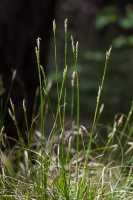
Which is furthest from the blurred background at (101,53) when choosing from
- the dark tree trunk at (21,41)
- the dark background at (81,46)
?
the dark tree trunk at (21,41)

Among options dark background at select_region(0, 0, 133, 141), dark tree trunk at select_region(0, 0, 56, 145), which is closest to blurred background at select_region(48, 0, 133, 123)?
dark background at select_region(0, 0, 133, 141)

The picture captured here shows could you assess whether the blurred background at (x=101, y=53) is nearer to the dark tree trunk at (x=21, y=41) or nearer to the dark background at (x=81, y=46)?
the dark background at (x=81, y=46)

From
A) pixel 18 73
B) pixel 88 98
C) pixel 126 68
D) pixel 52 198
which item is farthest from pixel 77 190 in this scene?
pixel 126 68

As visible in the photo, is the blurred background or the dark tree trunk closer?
the dark tree trunk

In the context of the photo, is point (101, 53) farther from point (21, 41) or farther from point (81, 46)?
point (81, 46)

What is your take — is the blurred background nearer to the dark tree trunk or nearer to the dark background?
the dark background

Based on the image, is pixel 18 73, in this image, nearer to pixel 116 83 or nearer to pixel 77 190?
pixel 77 190

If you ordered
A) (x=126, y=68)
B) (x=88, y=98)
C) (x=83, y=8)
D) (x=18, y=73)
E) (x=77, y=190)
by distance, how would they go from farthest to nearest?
(x=83, y=8) < (x=126, y=68) < (x=88, y=98) < (x=18, y=73) < (x=77, y=190)
